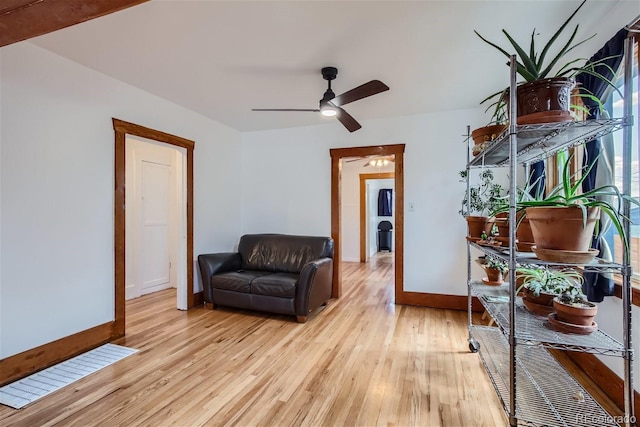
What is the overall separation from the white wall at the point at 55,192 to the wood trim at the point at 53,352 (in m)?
0.05

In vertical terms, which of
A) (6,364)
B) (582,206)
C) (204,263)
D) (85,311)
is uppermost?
(582,206)

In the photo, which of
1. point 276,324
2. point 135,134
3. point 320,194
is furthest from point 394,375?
point 135,134

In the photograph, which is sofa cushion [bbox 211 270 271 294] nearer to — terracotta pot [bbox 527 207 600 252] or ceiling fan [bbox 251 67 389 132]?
ceiling fan [bbox 251 67 389 132]

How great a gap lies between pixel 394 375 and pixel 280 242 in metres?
2.30

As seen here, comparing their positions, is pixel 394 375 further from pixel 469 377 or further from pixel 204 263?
pixel 204 263

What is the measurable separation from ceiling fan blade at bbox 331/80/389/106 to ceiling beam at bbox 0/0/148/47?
1525 mm

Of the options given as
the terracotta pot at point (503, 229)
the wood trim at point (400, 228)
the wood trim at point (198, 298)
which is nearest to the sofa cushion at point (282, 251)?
the wood trim at point (198, 298)

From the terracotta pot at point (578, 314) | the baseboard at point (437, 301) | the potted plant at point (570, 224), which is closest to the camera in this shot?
the potted plant at point (570, 224)

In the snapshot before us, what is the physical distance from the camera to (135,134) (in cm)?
298

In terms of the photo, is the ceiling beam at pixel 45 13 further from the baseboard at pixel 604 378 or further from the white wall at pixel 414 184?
the baseboard at pixel 604 378

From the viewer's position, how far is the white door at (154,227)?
14.1 feet

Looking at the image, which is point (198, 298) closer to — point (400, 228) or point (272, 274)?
point (272, 274)

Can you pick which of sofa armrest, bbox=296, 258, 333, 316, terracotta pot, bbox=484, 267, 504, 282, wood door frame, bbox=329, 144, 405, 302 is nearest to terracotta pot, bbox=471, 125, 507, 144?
terracotta pot, bbox=484, 267, 504, 282

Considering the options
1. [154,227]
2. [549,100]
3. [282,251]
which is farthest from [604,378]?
[154,227]
